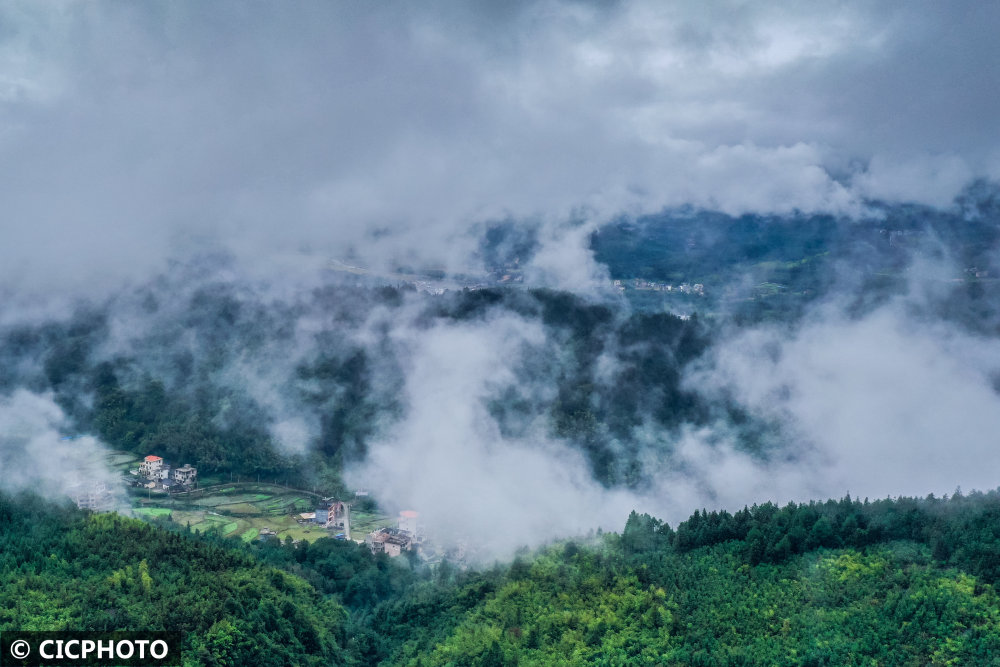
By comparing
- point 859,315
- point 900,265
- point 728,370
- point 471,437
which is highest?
point 900,265

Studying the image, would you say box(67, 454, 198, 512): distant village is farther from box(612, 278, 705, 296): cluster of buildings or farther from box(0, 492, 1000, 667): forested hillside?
box(612, 278, 705, 296): cluster of buildings

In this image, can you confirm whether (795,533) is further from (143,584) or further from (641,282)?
(641,282)

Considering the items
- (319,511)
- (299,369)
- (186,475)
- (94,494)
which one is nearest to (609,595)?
(319,511)

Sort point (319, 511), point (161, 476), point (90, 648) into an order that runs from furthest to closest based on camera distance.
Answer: point (161, 476)
point (319, 511)
point (90, 648)

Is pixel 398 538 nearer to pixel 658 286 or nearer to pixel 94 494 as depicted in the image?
pixel 94 494

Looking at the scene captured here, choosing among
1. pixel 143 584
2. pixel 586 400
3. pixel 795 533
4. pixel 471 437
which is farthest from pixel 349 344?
pixel 795 533

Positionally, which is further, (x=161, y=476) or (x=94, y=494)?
(x=161, y=476)
